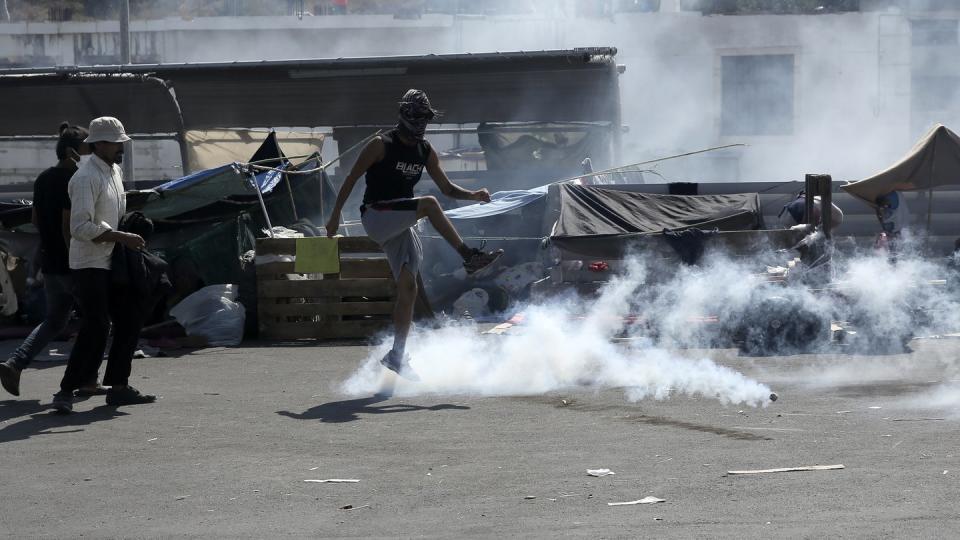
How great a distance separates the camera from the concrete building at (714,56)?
3519 centimetres

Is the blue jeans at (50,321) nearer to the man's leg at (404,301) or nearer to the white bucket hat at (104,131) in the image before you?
the white bucket hat at (104,131)

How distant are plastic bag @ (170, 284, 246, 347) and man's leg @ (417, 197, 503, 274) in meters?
3.56

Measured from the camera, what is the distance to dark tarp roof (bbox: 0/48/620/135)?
1662cm

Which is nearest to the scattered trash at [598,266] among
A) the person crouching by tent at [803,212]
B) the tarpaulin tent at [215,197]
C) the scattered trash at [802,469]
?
the person crouching by tent at [803,212]

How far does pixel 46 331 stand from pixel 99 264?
804 mm

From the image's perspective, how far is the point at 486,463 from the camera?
5.29 metres

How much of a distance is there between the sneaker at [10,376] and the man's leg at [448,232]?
104 inches

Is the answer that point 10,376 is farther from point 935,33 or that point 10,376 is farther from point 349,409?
point 935,33

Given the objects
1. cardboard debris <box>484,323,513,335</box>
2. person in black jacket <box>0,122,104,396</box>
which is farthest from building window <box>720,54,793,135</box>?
person in black jacket <box>0,122,104,396</box>

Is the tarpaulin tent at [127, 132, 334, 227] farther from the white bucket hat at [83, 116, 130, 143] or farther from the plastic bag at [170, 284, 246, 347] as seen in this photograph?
the white bucket hat at [83, 116, 130, 143]

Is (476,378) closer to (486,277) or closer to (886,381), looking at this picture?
(886,381)

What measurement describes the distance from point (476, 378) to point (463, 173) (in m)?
10.5

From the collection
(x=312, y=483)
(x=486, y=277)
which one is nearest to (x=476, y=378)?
(x=312, y=483)

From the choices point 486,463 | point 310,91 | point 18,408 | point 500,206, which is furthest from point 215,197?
point 486,463
